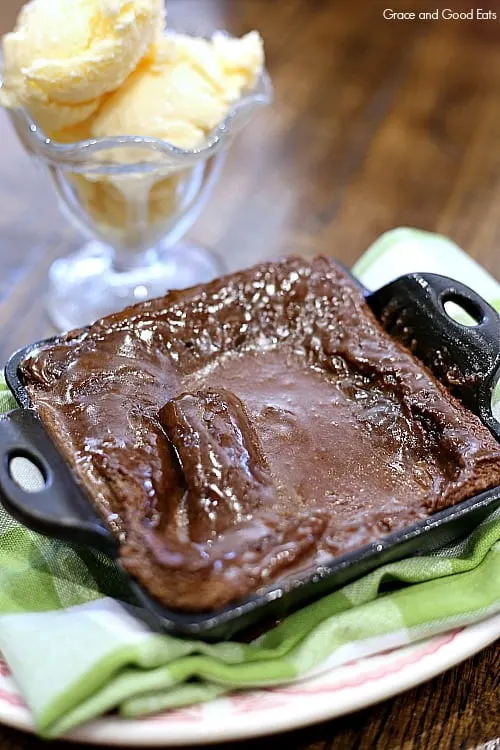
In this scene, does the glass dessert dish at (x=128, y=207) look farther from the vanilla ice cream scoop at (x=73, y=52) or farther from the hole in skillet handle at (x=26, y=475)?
the hole in skillet handle at (x=26, y=475)

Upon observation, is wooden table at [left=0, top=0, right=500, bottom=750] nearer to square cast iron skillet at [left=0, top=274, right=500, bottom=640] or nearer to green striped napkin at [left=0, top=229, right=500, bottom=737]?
square cast iron skillet at [left=0, top=274, right=500, bottom=640]

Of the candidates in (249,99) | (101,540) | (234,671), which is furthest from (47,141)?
(234,671)

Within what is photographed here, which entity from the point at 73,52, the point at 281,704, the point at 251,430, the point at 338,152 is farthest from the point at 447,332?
the point at 338,152

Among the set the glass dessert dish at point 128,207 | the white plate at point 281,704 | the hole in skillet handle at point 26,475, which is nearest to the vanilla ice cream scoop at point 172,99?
the glass dessert dish at point 128,207

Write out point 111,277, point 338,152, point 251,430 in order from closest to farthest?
point 251,430 < point 111,277 < point 338,152

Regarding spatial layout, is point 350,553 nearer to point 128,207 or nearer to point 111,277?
point 128,207

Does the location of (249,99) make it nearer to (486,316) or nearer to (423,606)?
(486,316)

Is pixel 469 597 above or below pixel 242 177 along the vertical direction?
above

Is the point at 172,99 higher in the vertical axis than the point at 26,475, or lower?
higher
